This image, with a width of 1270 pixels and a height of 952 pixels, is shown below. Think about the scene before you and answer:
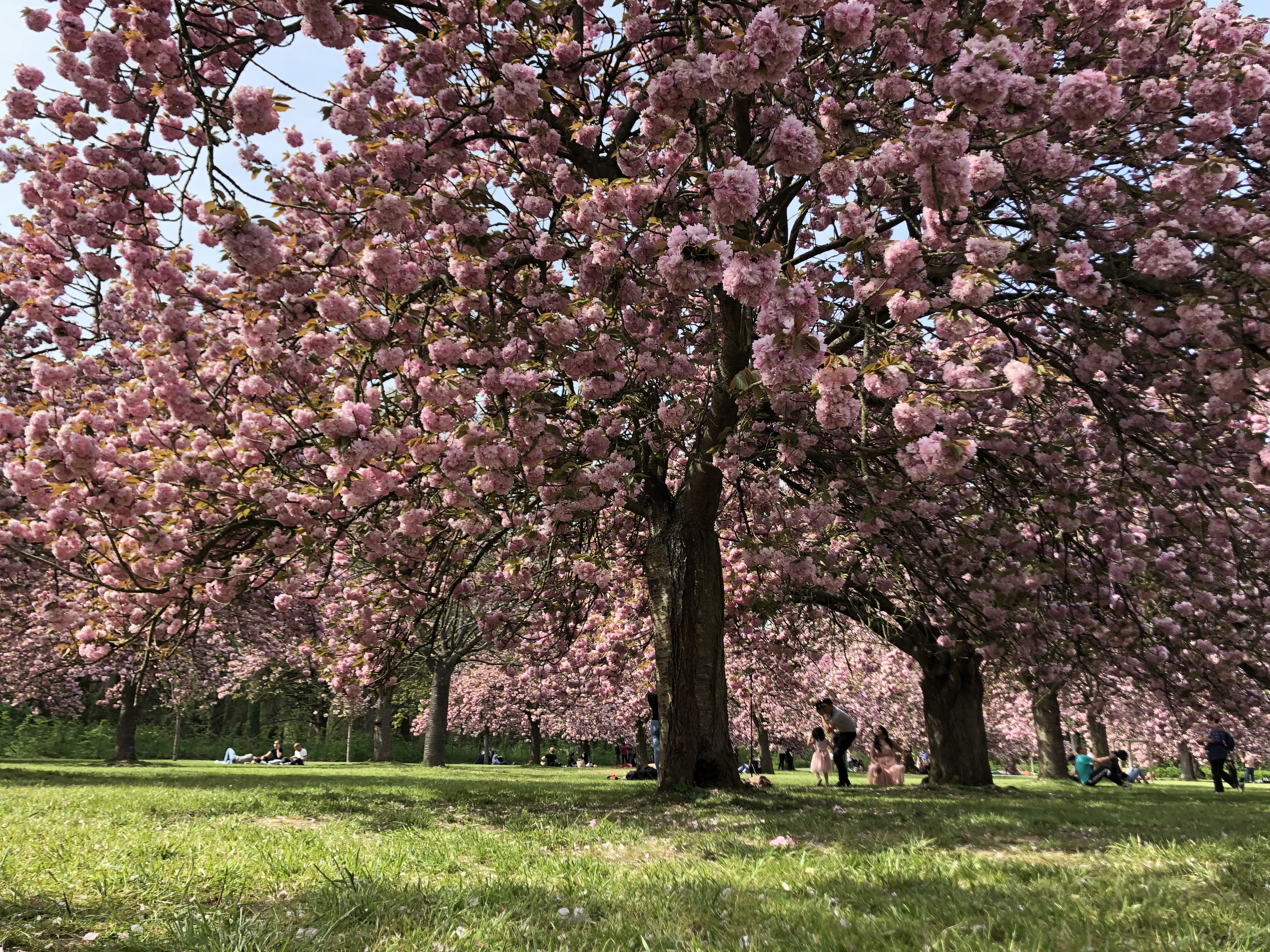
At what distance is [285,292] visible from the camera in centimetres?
487

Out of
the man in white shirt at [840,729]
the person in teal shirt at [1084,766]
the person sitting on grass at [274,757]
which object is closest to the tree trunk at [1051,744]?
the person in teal shirt at [1084,766]

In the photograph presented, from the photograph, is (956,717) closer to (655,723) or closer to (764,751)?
(655,723)

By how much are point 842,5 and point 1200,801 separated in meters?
13.6

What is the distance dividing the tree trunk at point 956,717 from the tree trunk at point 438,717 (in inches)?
557

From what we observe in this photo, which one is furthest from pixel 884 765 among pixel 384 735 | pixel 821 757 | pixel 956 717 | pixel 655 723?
pixel 384 735

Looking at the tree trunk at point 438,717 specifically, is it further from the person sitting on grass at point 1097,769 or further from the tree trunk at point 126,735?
the person sitting on grass at point 1097,769

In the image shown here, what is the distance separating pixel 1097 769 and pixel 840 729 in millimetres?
10961

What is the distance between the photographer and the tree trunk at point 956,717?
1271 cm

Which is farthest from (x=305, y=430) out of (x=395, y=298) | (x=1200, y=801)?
(x=1200, y=801)

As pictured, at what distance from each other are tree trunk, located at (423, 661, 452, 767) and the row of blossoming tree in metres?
13.1

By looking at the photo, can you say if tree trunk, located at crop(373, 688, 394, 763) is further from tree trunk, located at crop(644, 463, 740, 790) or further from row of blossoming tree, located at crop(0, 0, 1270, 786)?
tree trunk, located at crop(644, 463, 740, 790)

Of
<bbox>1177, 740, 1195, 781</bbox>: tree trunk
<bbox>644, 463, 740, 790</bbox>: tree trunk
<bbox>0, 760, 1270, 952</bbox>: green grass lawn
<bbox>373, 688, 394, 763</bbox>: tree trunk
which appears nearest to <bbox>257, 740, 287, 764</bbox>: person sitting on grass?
<bbox>373, 688, 394, 763</bbox>: tree trunk

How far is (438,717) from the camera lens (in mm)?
22578

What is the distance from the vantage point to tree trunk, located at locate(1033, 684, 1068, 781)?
1856 centimetres
